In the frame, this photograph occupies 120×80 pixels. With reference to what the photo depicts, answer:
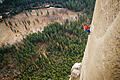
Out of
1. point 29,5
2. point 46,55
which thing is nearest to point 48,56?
point 46,55

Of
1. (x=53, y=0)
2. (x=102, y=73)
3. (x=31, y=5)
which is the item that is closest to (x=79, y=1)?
(x=53, y=0)

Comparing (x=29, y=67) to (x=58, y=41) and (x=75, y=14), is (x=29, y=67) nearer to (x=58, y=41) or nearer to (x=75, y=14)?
(x=58, y=41)

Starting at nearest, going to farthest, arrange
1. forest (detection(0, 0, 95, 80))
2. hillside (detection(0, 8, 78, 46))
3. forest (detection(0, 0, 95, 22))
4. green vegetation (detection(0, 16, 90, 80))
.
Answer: green vegetation (detection(0, 16, 90, 80)), forest (detection(0, 0, 95, 80)), hillside (detection(0, 8, 78, 46)), forest (detection(0, 0, 95, 22))

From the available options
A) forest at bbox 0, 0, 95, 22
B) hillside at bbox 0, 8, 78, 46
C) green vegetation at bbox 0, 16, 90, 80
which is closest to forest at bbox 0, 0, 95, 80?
green vegetation at bbox 0, 16, 90, 80

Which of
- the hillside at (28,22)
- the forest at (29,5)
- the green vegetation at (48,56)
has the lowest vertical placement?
the green vegetation at (48,56)

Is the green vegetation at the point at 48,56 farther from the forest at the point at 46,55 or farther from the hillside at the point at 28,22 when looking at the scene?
the hillside at the point at 28,22

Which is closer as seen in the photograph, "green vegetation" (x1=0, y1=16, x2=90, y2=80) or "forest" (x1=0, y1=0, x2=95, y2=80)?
"green vegetation" (x1=0, y1=16, x2=90, y2=80)

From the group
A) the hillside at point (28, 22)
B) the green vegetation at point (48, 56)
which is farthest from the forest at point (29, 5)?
the green vegetation at point (48, 56)

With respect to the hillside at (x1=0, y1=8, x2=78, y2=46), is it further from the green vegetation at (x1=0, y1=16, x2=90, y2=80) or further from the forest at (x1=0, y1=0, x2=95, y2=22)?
the green vegetation at (x1=0, y1=16, x2=90, y2=80)
